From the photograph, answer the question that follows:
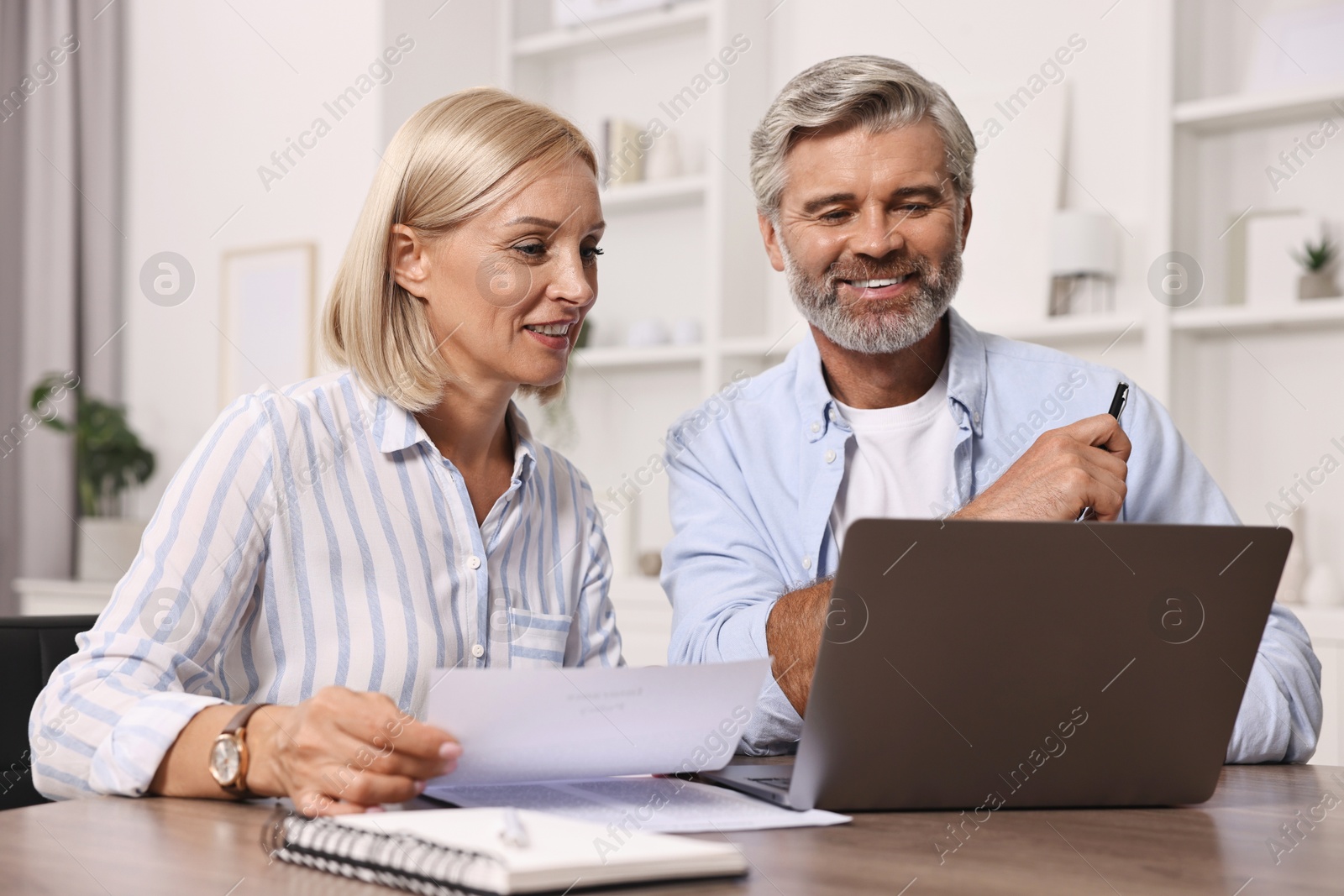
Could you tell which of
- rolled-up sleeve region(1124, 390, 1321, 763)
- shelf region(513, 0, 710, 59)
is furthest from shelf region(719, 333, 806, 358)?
rolled-up sleeve region(1124, 390, 1321, 763)

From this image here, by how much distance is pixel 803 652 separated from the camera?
1.24m

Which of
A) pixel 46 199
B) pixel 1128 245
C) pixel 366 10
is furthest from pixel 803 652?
pixel 46 199

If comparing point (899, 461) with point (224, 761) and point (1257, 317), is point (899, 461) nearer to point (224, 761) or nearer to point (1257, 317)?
point (224, 761)

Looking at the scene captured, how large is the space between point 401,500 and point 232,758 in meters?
0.46

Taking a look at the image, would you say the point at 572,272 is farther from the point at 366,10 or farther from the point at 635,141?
the point at 366,10

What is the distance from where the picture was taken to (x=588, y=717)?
0.85 m

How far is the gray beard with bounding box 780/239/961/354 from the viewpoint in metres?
1.69

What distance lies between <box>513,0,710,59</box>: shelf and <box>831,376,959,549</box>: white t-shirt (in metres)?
2.45

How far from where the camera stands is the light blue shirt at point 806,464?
1567mm

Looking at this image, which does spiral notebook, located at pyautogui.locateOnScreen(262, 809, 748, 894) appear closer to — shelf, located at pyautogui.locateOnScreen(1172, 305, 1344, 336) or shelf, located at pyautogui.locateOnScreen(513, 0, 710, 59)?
shelf, located at pyautogui.locateOnScreen(1172, 305, 1344, 336)

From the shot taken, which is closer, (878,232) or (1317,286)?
(878,232)

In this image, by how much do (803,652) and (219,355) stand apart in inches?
147

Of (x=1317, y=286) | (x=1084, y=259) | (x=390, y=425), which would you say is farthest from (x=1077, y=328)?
(x=390, y=425)

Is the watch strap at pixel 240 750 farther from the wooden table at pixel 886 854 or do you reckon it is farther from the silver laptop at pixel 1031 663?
the silver laptop at pixel 1031 663
